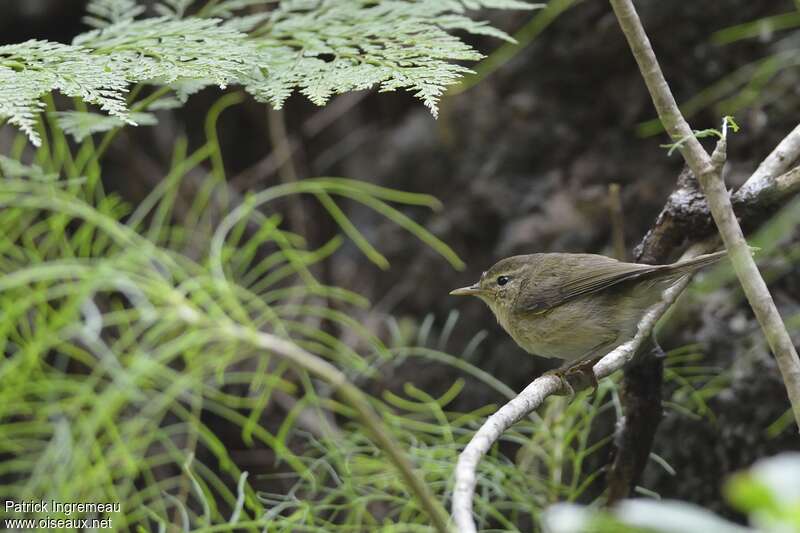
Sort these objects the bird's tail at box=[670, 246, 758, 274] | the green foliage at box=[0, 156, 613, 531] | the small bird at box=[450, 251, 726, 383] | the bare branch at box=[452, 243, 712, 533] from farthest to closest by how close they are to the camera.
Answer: the green foliage at box=[0, 156, 613, 531] → the small bird at box=[450, 251, 726, 383] → the bird's tail at box=[670, 246, 758, 274] → the bare branch at box=[452, 243, 712, 533]

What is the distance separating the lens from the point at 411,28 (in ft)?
8.93

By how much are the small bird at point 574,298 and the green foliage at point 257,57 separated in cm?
90

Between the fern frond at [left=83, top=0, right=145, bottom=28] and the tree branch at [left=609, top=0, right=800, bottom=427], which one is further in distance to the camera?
the fern frond at [left=83, top=0, right=145, bottom=28]

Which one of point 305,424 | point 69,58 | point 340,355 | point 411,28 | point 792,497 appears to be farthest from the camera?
point 305,424

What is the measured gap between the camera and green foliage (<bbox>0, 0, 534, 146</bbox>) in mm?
2188

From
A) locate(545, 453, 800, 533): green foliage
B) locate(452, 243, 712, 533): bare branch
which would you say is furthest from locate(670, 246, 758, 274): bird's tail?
locate(545, 453, 800, 533): green foliage

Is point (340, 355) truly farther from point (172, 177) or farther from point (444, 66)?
point (444, 66)

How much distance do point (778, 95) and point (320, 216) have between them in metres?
2.85

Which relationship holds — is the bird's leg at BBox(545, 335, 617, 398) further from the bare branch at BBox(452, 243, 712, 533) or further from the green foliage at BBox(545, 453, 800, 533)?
the green foliage at BBox(545, 453, 800, 533)

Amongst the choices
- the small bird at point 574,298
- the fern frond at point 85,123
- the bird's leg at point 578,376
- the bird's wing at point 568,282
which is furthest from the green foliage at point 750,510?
the fern frond at point 85,123

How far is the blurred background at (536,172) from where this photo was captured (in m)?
3.44

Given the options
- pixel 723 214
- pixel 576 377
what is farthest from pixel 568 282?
pixel 723 214

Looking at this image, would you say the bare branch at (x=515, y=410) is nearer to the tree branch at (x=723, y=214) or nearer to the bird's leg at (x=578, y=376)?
the bird's leg at (x=578, y=376)

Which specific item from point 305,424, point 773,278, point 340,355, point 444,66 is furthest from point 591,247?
point 444,66
